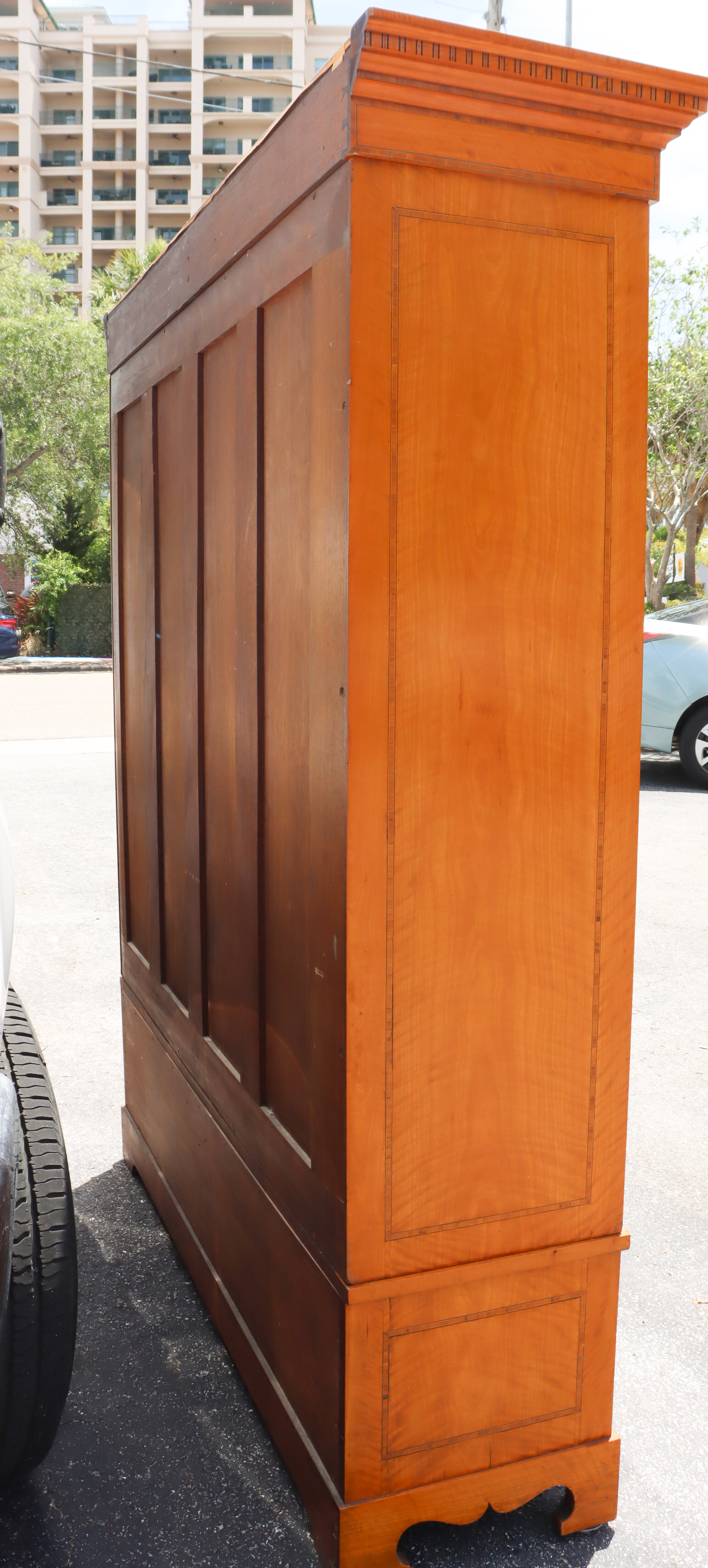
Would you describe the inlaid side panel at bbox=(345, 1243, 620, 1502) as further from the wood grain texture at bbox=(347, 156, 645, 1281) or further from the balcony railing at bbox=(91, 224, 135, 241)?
the balcony railing at bbox=(91, 224, 135, 241)

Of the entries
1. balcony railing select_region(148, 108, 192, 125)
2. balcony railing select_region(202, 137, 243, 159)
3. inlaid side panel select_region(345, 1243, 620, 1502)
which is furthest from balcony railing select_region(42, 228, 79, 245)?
inlaid side panel select_region(345, 1243, 620, 1502)

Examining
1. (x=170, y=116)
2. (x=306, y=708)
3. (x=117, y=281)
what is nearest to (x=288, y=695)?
(x=306, y=708)

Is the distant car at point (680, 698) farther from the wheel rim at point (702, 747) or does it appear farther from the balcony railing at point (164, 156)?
the balcony railing at point (164, 156)

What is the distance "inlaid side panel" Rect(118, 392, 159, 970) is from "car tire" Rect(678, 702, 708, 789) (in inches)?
275

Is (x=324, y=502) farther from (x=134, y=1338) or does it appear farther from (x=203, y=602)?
(x=134, y=1338)

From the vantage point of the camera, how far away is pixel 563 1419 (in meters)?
1.89

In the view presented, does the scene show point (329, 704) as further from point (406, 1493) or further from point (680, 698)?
point (680, 698)

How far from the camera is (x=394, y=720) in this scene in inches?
64.4

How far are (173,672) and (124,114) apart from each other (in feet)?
272

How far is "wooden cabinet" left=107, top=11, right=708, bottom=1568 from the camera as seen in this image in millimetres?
1579

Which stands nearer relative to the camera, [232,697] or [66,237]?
[232,697]

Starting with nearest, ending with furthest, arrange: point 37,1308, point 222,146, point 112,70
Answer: point 37,1308
point 112,70
point 222,146

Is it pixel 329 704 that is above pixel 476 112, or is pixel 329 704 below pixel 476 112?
below

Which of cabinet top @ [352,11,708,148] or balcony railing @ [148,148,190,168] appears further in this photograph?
balcony railing @ [148,148,190,168]
